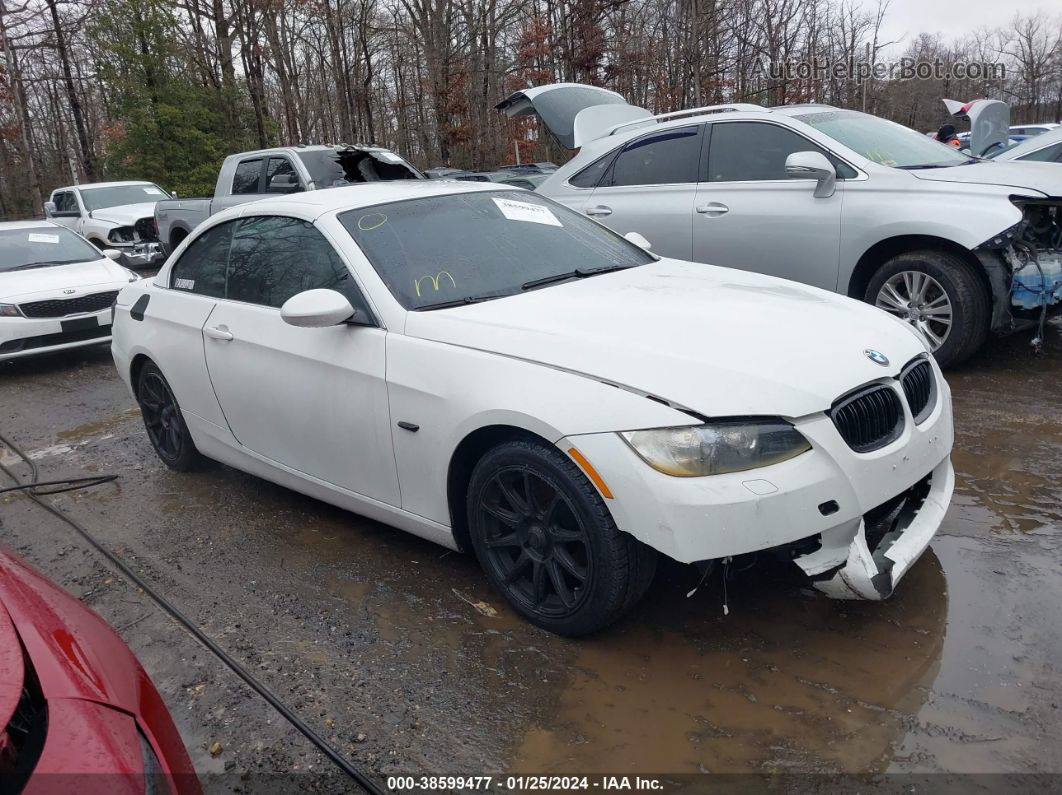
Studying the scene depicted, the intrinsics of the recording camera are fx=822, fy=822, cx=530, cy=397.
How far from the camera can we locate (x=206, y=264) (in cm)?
437

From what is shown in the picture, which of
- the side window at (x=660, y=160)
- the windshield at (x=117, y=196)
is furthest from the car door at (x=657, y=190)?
the windshield at (x=117, y=196)

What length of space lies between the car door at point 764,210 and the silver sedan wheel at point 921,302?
0.39 m

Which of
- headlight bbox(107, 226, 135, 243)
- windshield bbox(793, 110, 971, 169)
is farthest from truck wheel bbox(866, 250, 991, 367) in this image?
headlight bbox(107, 226, 135, 243)

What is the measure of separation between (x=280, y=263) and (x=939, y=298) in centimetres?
417

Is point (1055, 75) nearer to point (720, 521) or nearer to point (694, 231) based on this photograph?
point (694, 231)

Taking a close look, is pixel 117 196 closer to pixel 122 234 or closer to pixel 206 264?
pixel 122 234

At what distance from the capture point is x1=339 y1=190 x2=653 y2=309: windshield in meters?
3.38

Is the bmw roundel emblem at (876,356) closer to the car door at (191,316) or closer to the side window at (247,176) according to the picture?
the car door at (191,316)

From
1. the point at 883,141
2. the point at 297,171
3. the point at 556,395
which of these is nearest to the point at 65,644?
the point at 556,395

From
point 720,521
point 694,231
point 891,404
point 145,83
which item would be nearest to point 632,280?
point 891,404

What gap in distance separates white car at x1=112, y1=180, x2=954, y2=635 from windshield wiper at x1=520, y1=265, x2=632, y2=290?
2 cm

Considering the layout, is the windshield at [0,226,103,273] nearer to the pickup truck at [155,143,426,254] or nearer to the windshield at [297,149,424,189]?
the pickup truck at [155,143,426,254]

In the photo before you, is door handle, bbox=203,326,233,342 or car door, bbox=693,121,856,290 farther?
car door, bbox=693,121,856,290

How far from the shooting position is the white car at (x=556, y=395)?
8.19ft
